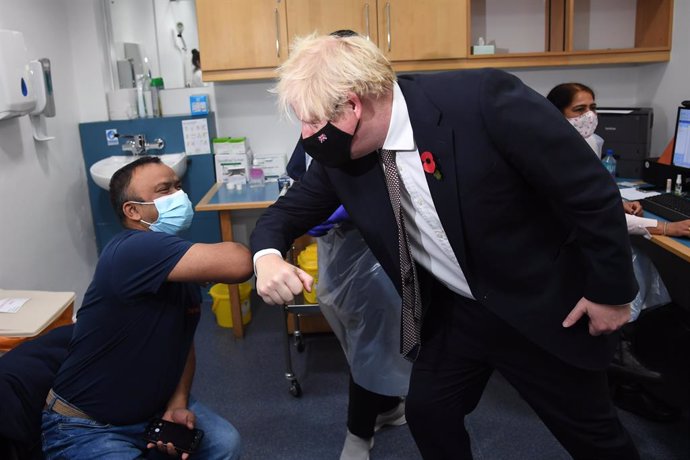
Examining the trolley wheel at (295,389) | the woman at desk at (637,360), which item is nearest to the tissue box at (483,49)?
the woman at desk at (637,360)

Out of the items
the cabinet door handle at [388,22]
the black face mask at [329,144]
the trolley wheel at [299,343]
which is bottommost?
the trolley wheel at [299,343]

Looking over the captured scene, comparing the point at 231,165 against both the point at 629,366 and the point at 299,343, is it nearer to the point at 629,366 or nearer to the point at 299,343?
the point at 299,343

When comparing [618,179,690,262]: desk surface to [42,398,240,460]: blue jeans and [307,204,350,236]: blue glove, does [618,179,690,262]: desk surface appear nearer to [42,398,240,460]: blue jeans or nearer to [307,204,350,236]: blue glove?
[307,204,350,236]: blue glove

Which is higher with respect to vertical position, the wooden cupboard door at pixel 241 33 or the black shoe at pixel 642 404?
the wooden cupboard door at pixel 241 33

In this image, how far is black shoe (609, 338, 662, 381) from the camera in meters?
2.32

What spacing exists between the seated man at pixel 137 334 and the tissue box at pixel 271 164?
80.0 inches

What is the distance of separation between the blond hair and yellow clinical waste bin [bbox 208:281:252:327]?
2192mm

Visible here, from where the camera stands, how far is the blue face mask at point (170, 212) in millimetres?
1557

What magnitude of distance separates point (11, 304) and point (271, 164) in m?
1.77

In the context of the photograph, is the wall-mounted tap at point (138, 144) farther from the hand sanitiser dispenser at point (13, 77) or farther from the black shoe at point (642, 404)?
the black shoe at point (642, 404)

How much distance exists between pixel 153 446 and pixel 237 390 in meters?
1.25

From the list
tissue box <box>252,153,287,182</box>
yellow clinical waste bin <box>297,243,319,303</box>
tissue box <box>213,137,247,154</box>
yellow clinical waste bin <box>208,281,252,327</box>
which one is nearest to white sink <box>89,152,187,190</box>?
tissue box <box>213,137,247,154</box>

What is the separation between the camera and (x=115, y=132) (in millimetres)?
3488

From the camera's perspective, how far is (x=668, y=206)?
7.66ft
